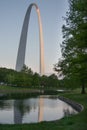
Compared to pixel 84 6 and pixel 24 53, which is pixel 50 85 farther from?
pixel 84 6

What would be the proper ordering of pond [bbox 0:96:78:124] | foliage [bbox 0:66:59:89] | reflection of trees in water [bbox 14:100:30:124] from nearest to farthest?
reflection of trees in water [bbox 14:100:30:124]
pond [bbox 0:96:78:124]
foliage [bbox 0:66:59:89]

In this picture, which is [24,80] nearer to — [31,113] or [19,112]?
[19,112]

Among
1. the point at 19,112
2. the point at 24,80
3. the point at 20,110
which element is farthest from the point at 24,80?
the point at 19,112

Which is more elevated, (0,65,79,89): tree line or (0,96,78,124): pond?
(0,65,79,89): tree line

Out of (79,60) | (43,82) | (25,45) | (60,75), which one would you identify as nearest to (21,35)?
(25,45)

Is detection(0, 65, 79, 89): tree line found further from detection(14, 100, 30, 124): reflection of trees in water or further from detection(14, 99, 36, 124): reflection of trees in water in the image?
detection(14, 100, 30, 124): reflection of trees in water

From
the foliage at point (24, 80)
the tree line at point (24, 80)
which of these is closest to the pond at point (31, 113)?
the tree line at point (24, 80)

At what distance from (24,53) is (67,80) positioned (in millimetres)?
74161

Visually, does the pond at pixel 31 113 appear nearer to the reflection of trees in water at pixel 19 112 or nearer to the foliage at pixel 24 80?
the reflection of trees in water at pixel 19 112

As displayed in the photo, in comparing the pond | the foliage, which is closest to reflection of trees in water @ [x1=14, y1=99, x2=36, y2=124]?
the pond

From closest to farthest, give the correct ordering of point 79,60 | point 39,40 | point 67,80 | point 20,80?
point 79,60
point 67,80
point 39,40
point 20,80

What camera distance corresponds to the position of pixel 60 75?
55.2 m

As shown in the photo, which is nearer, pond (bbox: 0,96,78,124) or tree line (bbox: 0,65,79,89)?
pond (bbox: 0,96,78,124)

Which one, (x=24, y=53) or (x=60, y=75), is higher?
(x=24, y=53)
